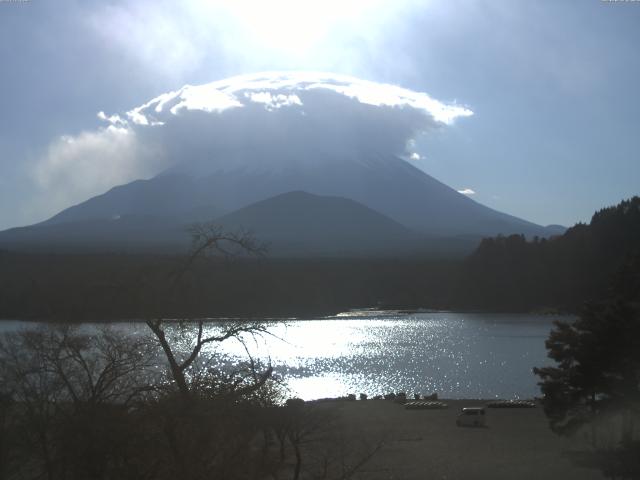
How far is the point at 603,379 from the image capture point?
1093 centimetres

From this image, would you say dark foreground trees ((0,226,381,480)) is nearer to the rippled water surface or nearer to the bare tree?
the bare tree

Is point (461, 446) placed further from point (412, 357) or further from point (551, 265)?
point (551, 265)

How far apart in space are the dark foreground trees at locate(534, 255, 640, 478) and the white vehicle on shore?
362 cm

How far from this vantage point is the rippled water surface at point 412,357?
23.1m

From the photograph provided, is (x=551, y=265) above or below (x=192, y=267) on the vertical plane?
above

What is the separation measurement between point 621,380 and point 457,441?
12.2 feet

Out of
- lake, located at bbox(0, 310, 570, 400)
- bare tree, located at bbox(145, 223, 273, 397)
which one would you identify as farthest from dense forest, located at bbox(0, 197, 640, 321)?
bare tree, located at bbox(145, 223, 273, 397)

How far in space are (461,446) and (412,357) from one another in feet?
61.1

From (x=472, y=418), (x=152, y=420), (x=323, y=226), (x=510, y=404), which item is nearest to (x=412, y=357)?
(x=510, y=404)

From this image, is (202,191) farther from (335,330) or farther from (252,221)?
(335,330)

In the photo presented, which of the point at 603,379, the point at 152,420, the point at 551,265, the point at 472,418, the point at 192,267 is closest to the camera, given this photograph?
the point at 152,420

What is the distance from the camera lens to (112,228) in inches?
3442

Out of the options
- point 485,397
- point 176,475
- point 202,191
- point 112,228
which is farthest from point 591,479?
point 202,191

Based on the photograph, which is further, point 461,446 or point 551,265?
point 551,265
